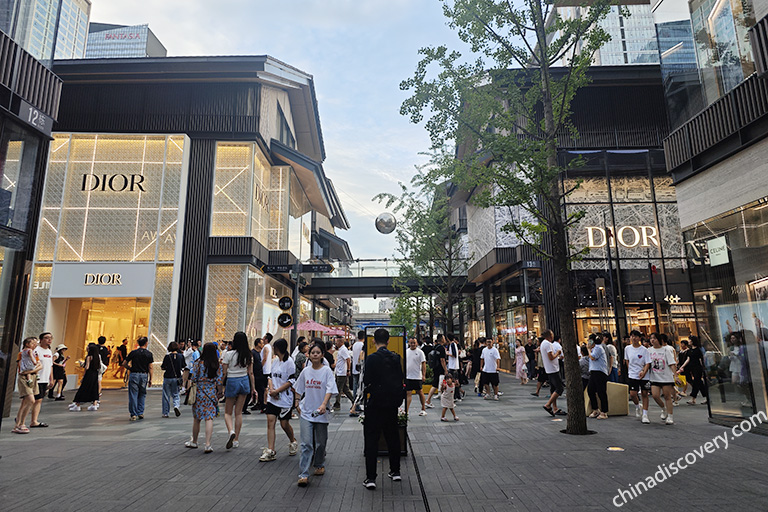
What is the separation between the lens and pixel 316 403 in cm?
591

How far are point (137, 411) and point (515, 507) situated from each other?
9729 millimetres

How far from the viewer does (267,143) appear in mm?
21516

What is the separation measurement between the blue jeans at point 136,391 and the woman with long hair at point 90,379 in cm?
189

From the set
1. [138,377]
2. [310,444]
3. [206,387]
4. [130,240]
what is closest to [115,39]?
[130,240]

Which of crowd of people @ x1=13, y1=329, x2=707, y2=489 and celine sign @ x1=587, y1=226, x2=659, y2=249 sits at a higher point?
celine sign @ x1=587, y1=226, x2=659, y2=249

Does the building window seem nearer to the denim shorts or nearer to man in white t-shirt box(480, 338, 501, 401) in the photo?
man in white t-shirt box(480, 338, 501, 401)

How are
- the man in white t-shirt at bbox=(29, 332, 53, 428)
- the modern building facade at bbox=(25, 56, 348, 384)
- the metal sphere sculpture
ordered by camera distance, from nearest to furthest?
the man in white t-shirt at bbox=(29, 332, 53, 428) → the modern building facade at bbox=(25, 56, 348, 384) → the metal sphere sculpture

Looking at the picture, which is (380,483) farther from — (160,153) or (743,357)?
(160,153)

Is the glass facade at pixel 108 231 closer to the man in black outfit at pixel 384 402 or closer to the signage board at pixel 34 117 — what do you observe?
the signage board at pixel 34 117

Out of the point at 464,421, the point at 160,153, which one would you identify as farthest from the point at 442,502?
the point at 160,153

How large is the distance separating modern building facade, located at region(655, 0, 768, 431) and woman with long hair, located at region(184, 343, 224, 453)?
9.71 metres

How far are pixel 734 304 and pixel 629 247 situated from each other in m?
13.7

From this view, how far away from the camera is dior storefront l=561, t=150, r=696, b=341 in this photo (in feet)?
68.2

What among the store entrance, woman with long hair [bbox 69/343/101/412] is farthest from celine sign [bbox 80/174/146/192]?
woman with long hair [bbox 69/343/101/412]
